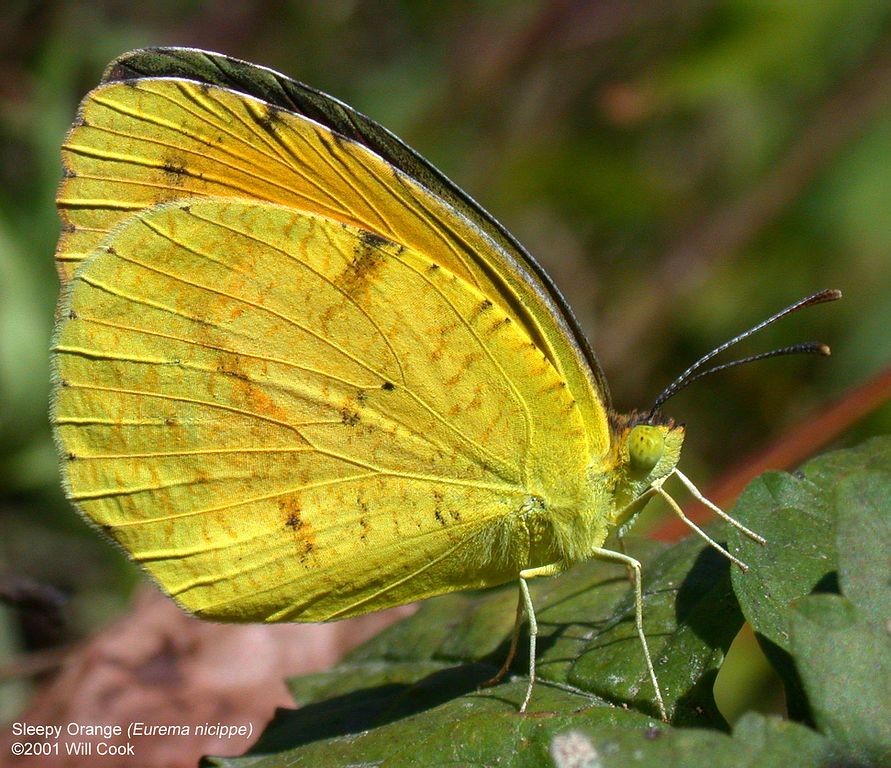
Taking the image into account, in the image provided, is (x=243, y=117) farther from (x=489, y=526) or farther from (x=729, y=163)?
(x=729, y=163)

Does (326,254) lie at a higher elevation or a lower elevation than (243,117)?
lower

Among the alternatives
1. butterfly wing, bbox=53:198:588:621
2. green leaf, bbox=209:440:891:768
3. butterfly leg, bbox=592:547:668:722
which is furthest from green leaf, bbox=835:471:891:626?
butterfly wing, bbox=53:198:588:621

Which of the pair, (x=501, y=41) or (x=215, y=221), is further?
(x=501, y=41)

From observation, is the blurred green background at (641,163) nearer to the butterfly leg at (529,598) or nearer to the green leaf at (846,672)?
the butterfly leg at (529,598)

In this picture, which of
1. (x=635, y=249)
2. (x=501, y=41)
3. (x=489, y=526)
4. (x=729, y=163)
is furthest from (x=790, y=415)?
(x=489, y=526)

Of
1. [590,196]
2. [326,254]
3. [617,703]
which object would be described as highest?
[590,196]

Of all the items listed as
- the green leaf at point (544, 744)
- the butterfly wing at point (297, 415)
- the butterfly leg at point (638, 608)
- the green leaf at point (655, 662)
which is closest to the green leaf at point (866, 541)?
the green leaf at point (655, 662)
